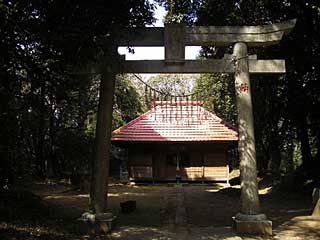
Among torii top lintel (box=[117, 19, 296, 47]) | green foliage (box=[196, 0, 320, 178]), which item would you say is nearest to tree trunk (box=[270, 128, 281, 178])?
green foliage (box=[196, 0, 320, 178])

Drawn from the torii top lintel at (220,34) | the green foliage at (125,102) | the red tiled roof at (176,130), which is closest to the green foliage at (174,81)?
the green foliage at (125,102)

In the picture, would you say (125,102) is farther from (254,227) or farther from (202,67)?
(254,227)

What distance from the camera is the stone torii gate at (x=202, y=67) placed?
10.2 meters

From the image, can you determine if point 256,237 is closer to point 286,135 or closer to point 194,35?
point 194,35

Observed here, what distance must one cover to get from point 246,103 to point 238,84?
521 millimetres

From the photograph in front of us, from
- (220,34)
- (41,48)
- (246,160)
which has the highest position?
(220,34)

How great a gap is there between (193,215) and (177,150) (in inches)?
504

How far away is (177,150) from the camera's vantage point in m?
25.9

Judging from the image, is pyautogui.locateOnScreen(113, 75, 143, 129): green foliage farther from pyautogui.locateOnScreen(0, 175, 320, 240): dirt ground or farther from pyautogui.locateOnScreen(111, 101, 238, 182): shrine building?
pyautogui.locateOnScreen(0, 175, 320, 240): dirt ground

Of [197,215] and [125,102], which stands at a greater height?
[125,102]

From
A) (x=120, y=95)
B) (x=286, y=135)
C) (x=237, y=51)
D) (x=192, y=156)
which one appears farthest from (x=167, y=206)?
(x=120, y=95)

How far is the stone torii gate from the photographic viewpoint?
10.2 m

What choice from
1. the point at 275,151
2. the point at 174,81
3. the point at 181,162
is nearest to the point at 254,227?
the point at 181,162

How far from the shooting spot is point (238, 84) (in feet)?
34.4
